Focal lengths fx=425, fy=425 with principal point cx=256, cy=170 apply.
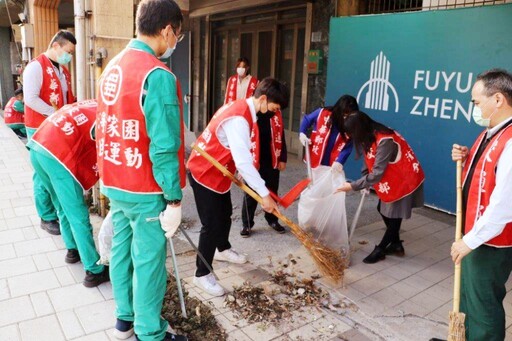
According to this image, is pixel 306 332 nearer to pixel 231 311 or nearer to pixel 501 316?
pixel 231 311

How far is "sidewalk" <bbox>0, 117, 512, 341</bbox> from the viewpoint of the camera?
2.91m

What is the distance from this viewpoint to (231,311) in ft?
10.4

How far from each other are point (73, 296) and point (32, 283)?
1.42ft

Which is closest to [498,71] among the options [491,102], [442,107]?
[491,102]

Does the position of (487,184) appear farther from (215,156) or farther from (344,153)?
(344,153)

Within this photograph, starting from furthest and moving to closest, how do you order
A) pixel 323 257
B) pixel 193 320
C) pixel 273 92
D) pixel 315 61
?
pixel 315 61 < pixel 323 257 < pixel 273 92 < pixel 193 320

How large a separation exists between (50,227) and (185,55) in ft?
27.6

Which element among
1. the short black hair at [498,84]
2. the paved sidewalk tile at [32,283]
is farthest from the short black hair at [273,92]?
the paved sidewalk tile at [32,283]

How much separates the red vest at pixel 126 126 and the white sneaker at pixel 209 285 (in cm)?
129

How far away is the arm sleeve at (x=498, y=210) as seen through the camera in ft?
7.05

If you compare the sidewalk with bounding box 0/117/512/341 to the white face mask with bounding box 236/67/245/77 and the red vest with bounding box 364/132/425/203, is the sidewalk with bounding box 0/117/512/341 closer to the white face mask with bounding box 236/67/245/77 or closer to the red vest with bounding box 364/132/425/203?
the red vest with bounding box 364/132/425/203

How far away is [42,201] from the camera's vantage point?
428cm

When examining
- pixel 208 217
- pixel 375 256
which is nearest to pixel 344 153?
pixel 375 256

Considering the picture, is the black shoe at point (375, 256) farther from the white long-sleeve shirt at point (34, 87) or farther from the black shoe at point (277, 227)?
the white long-sleeve shirt at point (34, 87)
